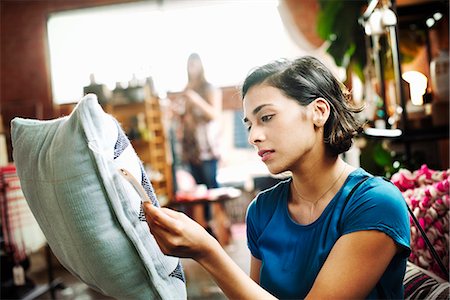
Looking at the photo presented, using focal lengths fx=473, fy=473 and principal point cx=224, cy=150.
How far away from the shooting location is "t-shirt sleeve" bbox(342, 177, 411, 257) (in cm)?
79

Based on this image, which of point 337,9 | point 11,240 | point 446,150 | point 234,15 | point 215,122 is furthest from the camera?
point 234,15

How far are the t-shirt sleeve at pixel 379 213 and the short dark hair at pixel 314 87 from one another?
0.41ft

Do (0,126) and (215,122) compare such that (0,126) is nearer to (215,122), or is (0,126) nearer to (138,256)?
(215,122)

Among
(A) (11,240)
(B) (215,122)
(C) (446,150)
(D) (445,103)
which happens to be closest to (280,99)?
(D) (445,103)

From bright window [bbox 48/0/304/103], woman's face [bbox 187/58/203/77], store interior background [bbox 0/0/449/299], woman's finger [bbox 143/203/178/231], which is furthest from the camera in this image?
bright window [bbox 48/0/304/103]

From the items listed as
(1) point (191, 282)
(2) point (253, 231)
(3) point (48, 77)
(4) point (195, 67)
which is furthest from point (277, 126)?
(3) point (48, 77)

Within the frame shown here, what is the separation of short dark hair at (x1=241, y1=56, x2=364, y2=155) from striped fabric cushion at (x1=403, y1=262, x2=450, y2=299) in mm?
301

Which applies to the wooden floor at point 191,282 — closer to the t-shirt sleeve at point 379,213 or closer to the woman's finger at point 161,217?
the t-shirt sleeve at point 379,213

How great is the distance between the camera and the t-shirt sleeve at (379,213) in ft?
2.60

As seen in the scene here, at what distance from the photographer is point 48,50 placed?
5715 millimetres

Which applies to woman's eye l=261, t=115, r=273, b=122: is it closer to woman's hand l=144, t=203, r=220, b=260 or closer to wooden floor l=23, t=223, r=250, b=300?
woman's hand l=144, t=203, r=220, b=260

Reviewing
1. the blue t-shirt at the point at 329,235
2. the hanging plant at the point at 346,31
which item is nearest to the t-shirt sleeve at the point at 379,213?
the blue t-shirt at the point at 329,235

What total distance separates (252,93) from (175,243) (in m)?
0.34

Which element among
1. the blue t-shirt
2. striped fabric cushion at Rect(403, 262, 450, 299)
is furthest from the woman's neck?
striped fabric cushion at Rect(403, 262, 450, 299)
